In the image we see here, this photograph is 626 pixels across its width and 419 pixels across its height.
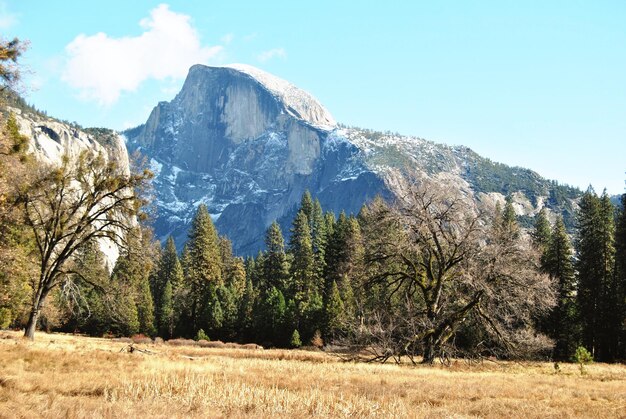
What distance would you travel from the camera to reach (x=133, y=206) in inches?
952

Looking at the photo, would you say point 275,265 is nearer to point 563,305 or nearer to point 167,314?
point 167,314

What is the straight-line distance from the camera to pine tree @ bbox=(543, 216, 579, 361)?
44.9 meters

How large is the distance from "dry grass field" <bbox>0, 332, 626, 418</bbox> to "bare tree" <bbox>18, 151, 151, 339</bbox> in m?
7.14

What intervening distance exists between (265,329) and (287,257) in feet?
53.0

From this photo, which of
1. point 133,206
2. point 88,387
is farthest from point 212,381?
point 133,206

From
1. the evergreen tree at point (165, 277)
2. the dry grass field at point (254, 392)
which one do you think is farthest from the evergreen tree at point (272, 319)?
the dry grass field at point (254, 392)

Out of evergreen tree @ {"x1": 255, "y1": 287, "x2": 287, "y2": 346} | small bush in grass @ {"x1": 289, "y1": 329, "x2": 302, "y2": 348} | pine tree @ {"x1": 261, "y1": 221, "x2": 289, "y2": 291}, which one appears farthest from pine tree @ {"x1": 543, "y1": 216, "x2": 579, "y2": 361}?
pine tree @ {"x1": 261, "y1": 221, "x2": 289, "y2": 291}

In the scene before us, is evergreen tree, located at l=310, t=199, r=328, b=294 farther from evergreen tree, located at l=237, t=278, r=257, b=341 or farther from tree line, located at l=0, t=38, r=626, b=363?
tree line, located at l=0, t=38, r=626, b=363

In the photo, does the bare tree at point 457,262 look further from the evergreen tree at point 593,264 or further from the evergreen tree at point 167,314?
the evergreen tree at point 167,314

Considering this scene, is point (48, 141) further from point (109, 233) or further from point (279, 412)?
point (279, 412)

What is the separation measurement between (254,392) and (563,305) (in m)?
42.9

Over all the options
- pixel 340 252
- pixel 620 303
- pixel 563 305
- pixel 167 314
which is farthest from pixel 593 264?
pixel 167 314

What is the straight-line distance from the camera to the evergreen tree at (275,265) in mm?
68562

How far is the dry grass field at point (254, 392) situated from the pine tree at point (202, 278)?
45.6 meters
